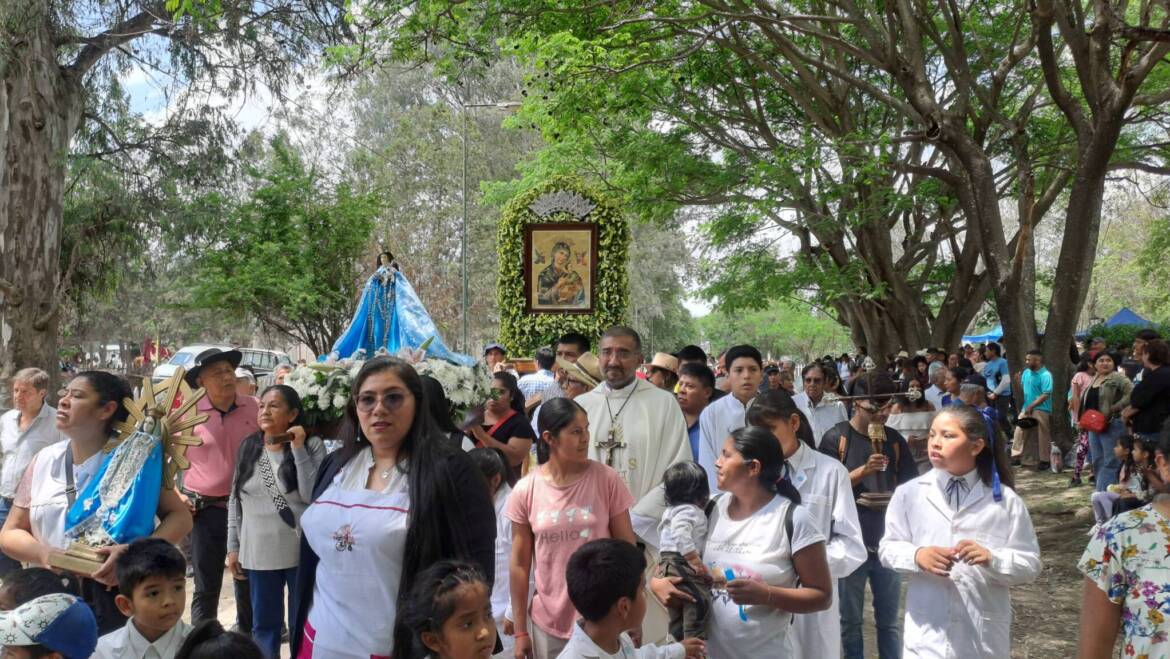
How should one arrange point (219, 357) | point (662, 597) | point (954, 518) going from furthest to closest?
point (219, 357) → point (954, 518) → point (662, 597)

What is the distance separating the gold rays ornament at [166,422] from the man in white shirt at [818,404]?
4.99 m

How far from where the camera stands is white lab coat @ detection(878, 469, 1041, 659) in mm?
4469

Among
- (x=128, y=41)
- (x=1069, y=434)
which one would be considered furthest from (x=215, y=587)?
(x=1069, y=434)

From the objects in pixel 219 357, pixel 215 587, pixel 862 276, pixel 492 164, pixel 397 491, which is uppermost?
pixel 492 164

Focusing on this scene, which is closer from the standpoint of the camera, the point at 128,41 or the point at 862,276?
the point at 128,41

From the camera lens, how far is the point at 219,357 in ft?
21.4

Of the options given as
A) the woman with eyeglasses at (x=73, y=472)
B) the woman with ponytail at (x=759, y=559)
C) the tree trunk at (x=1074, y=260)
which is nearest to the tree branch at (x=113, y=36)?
the woman with eyeglasses at (x=73, y=472)

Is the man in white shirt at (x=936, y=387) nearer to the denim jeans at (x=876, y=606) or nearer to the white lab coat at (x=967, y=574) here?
the denim jeans at (x=876, y=606)

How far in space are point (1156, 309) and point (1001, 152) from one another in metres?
29.5

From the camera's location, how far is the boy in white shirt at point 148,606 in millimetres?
3652

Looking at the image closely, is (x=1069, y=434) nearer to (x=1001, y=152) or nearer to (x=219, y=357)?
(x=1001, y=152)

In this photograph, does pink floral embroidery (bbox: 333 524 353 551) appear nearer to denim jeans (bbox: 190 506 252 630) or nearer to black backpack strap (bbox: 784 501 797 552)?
black backpack strap (bbox: 784 501 797 552)

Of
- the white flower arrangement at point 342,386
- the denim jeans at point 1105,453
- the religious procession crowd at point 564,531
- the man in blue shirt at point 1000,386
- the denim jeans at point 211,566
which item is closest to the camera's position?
the religious procession crowd at point 564,531

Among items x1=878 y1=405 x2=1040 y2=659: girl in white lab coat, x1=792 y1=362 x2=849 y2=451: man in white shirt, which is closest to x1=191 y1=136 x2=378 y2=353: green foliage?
x1=792 y1=362 x2=849 y2=451: man in white shirt
